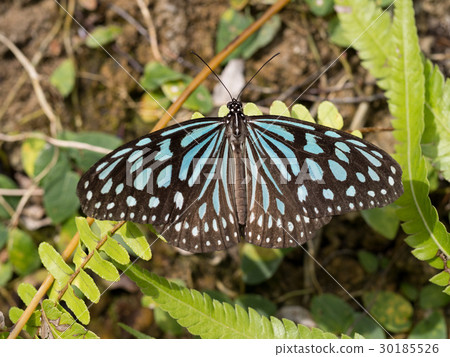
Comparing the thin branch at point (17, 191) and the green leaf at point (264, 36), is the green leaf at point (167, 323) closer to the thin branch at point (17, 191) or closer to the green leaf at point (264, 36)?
the thin branch at point (17, 191)

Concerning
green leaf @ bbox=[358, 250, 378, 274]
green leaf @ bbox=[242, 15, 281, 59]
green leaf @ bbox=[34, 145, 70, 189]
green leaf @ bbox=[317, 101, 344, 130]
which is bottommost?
green leaf @ bbox=[358, 250, 378, 274]

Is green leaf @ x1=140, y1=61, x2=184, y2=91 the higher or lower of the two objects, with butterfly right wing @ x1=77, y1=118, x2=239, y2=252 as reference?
higher

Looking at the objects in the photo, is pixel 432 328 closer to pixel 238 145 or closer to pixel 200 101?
pixel 238 145

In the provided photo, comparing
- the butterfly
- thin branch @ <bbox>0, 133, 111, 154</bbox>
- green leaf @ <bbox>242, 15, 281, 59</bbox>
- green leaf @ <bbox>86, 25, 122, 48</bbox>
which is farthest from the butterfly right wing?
green leaf @ <bbox>86, 25, 122, 48</bbox>

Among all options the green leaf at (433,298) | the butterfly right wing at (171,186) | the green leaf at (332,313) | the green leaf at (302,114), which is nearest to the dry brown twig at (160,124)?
the butterfly right wing at (171,186)

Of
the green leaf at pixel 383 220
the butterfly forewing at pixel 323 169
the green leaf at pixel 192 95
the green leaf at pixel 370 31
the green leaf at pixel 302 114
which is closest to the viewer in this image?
the butterfly forewing at pixel 323 169

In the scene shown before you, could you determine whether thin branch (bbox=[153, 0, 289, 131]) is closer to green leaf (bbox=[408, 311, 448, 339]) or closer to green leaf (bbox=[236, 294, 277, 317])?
green leaf (bbox=[236, 294, 277, 317])
